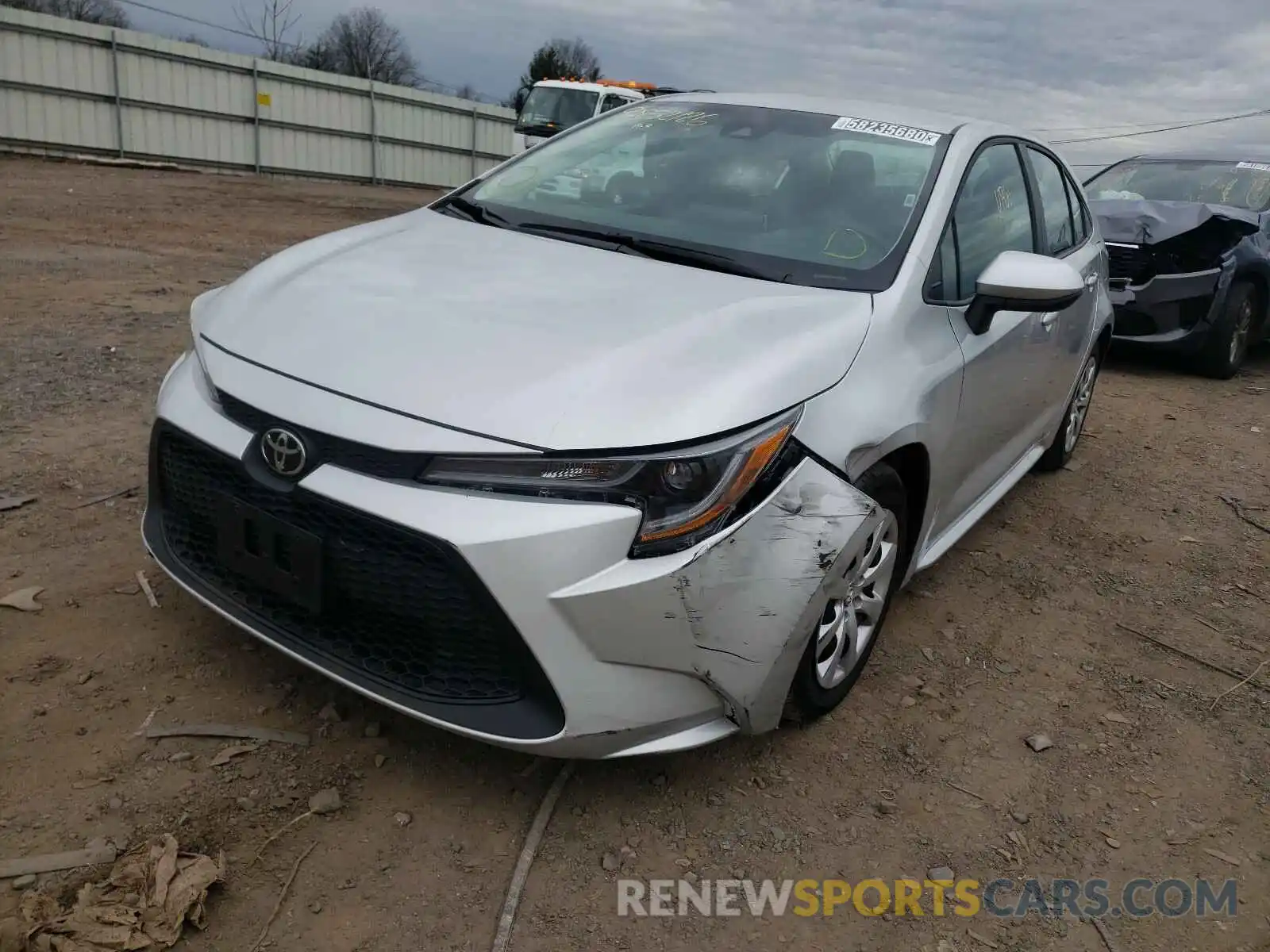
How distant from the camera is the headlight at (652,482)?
1.98 metres

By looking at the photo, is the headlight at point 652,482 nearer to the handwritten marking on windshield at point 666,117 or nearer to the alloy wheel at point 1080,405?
the handwritten marking on windshield at point 666,117

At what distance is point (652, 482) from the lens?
201cm

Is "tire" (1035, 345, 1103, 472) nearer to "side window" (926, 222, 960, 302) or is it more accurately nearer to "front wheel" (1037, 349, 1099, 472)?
"front wheel" (1037, 349, 1099, 472)

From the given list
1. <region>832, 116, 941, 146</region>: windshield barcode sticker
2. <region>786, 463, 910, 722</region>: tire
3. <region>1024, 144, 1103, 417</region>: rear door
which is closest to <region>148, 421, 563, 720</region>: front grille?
<region>786, 463, 910, 722</region>: tire

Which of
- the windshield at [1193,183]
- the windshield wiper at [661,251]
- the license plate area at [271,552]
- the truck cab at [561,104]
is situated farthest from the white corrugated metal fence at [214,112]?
the license plate area at [271,552]

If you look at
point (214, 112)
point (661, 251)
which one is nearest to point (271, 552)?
point (661, 251)

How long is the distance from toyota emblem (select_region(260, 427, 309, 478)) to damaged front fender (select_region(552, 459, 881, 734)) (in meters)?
0.62

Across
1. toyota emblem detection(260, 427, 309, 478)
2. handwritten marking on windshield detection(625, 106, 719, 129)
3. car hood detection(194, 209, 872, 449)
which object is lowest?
toyota emblem detection(260, 427, 309, 478)

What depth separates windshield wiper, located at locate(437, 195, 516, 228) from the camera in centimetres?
318

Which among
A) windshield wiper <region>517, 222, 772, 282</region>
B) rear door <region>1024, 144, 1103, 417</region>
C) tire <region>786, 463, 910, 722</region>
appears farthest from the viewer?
rear door <region>1024, 144, 1103, 417</region>

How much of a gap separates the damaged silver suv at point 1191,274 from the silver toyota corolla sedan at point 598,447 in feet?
16.0

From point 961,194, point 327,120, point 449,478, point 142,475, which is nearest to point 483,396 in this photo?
point 449,478

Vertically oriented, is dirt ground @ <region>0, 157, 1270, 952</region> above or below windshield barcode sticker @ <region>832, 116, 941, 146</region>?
below

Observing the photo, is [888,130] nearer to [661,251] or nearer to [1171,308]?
[661,251]
